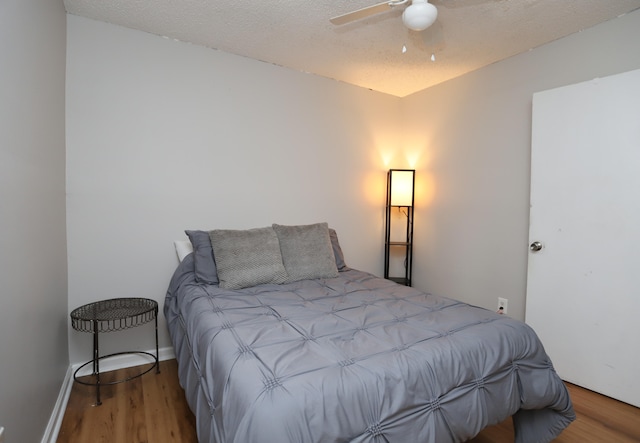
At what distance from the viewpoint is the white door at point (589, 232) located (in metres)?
1.95

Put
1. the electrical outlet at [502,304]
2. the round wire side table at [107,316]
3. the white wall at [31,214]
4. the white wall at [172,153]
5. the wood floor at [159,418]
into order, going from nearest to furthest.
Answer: the white wall at [31,214], the wood floor at [159,418], the round wire side table at [107,316], the white wall at [172,153], the electrical outlet at [502,304]

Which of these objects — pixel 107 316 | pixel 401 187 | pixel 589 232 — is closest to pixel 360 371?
pixel 107 316

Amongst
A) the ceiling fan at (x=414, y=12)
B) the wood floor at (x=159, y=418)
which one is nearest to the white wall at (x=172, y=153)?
the wood floor at (x=159, y=418)

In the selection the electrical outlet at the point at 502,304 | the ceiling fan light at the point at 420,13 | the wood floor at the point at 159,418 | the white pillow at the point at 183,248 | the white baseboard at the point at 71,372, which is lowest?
the wood floor at the point at 159,418

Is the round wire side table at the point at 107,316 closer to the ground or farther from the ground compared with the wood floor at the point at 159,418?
farther from the ground

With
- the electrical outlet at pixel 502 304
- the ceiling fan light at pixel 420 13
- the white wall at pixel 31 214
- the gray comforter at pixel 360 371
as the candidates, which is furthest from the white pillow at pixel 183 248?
the electrical outlet at pixel 502 304

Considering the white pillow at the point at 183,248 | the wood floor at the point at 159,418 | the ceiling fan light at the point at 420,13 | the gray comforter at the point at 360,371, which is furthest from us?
the white pillow at the point at 183,248

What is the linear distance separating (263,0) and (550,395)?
2495mm

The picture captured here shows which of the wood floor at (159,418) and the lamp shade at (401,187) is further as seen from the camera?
the lamp shade at (401,187)

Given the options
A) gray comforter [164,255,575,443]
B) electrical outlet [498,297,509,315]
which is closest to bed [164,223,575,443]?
gray comforter [164,255,575,443]

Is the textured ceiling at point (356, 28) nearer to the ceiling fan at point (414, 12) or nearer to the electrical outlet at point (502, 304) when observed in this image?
the ceiling fan at point (414, 12)

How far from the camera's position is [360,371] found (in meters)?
1.09

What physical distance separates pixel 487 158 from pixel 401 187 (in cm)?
84

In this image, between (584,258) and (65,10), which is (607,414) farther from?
(65,10)
